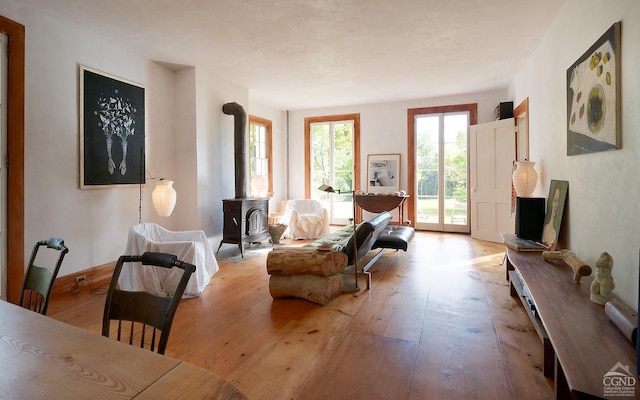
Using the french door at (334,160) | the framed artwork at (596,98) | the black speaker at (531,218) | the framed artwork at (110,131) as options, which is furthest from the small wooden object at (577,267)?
the french door at (334,160)

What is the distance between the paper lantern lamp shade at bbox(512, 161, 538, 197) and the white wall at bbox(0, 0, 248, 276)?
13.6 feet

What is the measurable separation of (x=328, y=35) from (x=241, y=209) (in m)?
2.59

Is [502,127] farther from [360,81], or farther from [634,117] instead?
[634,117]

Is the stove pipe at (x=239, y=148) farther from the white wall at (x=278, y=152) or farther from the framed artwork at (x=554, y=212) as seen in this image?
the framed artwork at (x=554, y=212)

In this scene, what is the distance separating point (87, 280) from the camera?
12.1 feet

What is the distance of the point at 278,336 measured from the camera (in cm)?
248

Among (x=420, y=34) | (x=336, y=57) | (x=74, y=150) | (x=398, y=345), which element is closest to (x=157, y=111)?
(x=74, y=150)

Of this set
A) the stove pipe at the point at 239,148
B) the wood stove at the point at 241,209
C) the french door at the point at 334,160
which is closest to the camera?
the wood stove at the point at 241,209

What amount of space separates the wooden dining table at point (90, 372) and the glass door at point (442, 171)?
22.0 feet

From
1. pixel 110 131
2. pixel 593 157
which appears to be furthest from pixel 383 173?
pixel 110 131

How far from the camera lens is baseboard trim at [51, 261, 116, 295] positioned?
11.3ft

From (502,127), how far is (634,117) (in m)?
4.07

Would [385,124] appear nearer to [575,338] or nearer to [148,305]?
[575,338]

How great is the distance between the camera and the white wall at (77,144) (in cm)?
323
